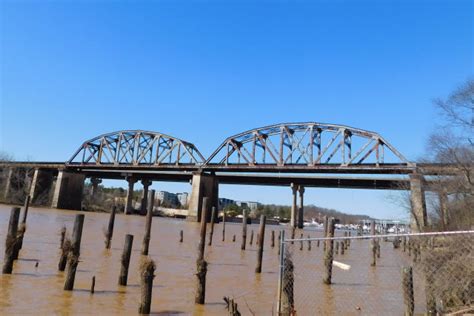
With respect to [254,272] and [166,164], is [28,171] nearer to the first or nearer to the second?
[166,164]

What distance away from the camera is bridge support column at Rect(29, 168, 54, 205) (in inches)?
3822

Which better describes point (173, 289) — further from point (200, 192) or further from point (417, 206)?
point (200, 192)

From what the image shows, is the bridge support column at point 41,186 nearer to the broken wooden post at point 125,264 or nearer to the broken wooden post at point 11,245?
the broken wooden post at point 11,245

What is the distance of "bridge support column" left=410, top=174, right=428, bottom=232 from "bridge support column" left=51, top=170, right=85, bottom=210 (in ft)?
246

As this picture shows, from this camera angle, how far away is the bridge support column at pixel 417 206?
3769cm

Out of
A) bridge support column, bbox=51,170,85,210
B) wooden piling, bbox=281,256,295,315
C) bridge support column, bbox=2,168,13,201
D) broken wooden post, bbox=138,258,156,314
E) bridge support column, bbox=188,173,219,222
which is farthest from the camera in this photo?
bridge support column, bbox=51,170,85,210

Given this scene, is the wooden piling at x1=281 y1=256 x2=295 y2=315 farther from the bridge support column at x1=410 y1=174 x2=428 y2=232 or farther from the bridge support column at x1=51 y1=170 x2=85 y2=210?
the bridge support column at x1=51 y1=170 x2=85 y2=210

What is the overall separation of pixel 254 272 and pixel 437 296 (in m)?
10.6

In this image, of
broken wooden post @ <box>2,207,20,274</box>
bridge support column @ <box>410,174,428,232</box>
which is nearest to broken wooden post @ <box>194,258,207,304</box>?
broken wooden post @ <box>2,207,20,274</box>

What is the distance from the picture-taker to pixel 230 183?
108 m

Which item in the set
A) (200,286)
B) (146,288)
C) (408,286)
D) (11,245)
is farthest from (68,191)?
(408,286)

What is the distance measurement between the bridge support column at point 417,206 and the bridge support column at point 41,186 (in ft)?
268

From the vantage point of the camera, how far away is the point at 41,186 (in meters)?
103

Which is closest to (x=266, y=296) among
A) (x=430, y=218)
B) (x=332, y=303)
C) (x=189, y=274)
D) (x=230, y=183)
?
(x=332, y=303)
